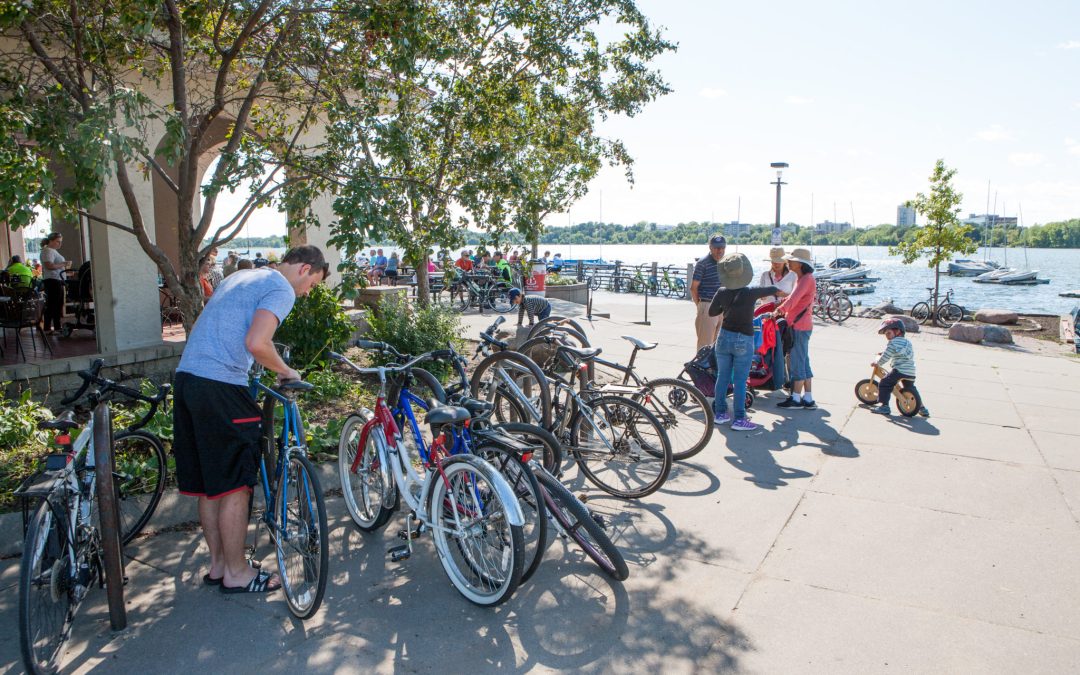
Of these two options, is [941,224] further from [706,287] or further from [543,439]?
[543,439]

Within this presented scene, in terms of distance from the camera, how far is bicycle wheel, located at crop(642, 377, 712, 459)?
220 inches

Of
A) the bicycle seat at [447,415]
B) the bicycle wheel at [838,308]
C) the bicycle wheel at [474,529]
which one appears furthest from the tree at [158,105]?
the bicycle wheel at [838,308]

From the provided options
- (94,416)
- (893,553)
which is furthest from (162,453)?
(893,553)

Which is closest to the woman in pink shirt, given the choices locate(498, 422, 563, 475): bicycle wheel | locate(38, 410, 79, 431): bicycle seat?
locate(498, 422, 563, 475): bicycle wheel

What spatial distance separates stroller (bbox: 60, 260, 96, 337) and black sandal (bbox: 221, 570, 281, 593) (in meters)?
7.53

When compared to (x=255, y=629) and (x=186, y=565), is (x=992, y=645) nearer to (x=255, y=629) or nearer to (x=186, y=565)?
(x=255, y=629)

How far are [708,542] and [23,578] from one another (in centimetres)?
341

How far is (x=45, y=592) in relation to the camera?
3035 mm

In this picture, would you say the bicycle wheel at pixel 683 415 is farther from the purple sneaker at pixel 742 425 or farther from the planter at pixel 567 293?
the planter at pixel 567 293

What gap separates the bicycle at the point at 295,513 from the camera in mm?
3383

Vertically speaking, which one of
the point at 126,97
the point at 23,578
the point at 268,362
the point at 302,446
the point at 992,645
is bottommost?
the point at 992,645

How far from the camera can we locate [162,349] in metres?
8.69

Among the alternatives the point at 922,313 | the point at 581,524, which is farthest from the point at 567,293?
the point at 581,524

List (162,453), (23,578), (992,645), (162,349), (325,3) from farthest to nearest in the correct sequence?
(162,349), (325,3), (162,453), (992,645), (23,578)
